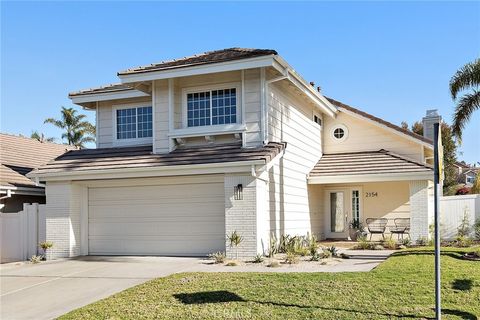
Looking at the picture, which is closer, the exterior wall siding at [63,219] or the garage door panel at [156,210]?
the garage door panel at [156,210]

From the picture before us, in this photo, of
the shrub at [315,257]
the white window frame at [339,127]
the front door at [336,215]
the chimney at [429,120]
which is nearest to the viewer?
the shrub at [315,257]

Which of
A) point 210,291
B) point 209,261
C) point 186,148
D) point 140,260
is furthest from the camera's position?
point 186,148

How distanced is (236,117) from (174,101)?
2109 mm

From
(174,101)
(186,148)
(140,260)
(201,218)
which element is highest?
(174,101)

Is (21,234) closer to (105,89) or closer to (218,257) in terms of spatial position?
(105,89)

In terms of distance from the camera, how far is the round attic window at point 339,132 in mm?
22641

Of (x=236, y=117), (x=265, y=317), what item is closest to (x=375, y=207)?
(x=236, y=117)

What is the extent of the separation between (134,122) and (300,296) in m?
11.1

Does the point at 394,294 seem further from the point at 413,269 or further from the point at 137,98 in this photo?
the point at 137,98

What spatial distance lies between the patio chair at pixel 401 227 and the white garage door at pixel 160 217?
7.40 metres

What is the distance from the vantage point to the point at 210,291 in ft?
33.1

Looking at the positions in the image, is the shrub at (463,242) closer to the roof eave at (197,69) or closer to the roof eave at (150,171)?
the roof eave at (150,171)

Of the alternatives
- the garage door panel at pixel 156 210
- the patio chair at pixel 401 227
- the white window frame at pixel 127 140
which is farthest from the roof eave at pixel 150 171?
the patio chair at pixel 401 227

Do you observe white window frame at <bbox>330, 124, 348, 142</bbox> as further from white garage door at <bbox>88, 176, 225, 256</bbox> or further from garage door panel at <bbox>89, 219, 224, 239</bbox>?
garage door panel at <bbox>89, 219, 224, 239</bbox>
